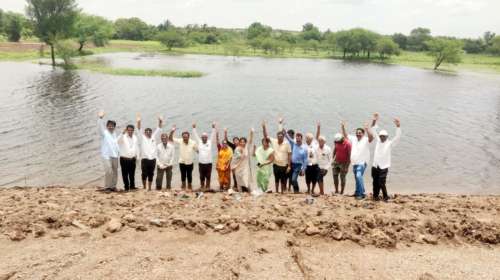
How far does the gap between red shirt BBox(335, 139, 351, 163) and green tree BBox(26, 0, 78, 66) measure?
216 feet

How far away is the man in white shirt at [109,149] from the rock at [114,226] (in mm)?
2702

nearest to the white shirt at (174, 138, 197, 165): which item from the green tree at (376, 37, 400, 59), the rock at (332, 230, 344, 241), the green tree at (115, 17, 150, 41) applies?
the rock at (332, 230, 344, 241)

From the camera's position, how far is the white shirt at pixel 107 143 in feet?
39.0

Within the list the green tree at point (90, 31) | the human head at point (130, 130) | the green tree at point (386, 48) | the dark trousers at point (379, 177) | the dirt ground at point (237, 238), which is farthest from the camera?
the green tree at point (386, 48)

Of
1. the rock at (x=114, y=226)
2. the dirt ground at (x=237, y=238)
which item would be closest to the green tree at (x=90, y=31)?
the dirt ground at (x=237, y=238)

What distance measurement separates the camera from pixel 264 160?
12695mm

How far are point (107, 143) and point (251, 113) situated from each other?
22.1 meters

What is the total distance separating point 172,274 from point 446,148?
2066 centimetres

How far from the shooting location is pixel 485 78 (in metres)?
67.4

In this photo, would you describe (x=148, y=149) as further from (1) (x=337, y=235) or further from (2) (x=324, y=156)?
(1) (x=337, y=235)

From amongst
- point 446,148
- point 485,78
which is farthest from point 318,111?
point 485,78

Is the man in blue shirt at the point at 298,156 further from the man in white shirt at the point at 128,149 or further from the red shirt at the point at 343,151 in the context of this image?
the man in white shirt at the point at 128,149

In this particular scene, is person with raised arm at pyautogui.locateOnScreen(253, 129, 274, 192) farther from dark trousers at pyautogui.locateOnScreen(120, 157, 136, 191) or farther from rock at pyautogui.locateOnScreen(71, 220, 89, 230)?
rock at pyautogui.locateOnScreen(71, 220, 89, 230)

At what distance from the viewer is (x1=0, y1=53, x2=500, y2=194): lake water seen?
60.4 ft
